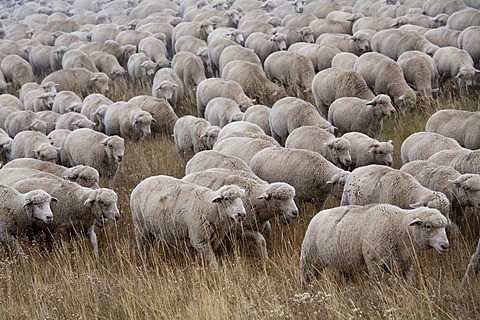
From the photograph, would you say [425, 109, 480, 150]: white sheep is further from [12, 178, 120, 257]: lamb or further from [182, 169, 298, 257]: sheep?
[12, 178, 120, 257]: lamb

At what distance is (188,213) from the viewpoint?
29.5 feet

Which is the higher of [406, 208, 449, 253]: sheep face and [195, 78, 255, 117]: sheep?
[406, 208, 449, 253]: sheep face

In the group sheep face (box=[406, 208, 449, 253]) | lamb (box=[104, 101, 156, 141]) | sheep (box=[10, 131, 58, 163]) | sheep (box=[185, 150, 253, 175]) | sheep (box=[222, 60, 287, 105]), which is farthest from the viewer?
sheep (box=[222, 60, 287, 105])

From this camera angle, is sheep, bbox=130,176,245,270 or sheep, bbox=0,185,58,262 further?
sheep, bbox=0,185,58,262

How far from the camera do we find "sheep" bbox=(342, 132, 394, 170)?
11672 millimetres

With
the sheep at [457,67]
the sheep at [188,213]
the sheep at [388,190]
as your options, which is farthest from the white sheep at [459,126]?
the sheep at [188,213]

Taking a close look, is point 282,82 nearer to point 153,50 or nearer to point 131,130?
point 131,130

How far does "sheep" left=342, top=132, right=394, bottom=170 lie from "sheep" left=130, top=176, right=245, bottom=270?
3.50 m

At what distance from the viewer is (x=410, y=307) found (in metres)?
6.06

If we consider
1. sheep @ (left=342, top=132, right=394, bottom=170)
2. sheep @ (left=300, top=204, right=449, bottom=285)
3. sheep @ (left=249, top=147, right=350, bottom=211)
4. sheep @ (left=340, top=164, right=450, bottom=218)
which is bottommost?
sheep @ (left=342, top=132, right=394, bottom=170)

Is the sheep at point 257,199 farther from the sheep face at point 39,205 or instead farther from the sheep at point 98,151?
the sheep at point 98,151

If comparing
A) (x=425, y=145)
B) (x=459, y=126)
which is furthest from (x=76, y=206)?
(x=459, y=126)

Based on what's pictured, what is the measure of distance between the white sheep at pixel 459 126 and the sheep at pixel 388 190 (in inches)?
125

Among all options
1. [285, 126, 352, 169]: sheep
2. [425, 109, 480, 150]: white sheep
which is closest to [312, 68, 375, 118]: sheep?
[425, 109, 480, 150]: white sheep
